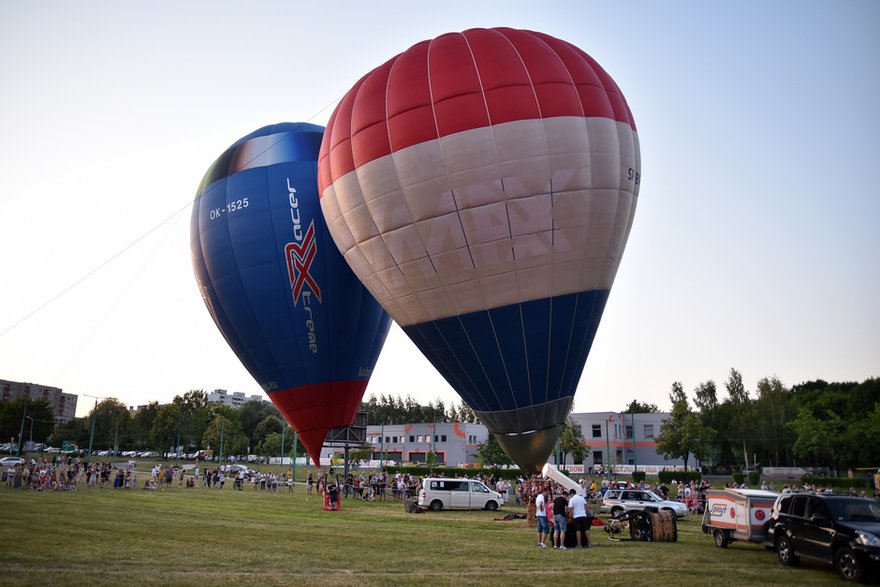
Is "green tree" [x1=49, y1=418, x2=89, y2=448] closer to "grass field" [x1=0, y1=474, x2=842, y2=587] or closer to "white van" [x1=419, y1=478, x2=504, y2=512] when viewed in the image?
"white van" [x1=419, y1=478, x2=504, y2=512]

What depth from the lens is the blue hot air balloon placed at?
2605cm

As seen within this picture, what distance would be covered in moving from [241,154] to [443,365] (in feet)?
44.4

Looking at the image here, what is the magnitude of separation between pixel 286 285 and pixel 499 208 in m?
10.8

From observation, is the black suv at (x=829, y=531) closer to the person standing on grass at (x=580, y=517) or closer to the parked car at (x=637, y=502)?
the person standing on grass at (x=580, y=517)

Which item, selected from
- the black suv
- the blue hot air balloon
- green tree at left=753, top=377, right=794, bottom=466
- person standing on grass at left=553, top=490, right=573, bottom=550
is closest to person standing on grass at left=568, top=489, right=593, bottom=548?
person standing on grass at left=553, top=490, right=573, bottom=550

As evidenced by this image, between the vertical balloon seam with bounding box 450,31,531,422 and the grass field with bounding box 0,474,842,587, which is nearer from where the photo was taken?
the grass field with bounding box 0,474,842,587

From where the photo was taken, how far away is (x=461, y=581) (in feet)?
33.2

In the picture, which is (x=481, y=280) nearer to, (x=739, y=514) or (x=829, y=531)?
(x=739, y=514)

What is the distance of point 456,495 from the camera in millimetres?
27938

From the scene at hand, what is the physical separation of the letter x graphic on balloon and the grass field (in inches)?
344

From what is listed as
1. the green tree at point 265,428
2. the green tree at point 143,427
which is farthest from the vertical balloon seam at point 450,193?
the green tree at point 265,428

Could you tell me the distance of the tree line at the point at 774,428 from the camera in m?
62.2

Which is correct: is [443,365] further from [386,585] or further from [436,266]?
[386,585]

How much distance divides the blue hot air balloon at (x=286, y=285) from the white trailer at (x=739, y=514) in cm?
1534
